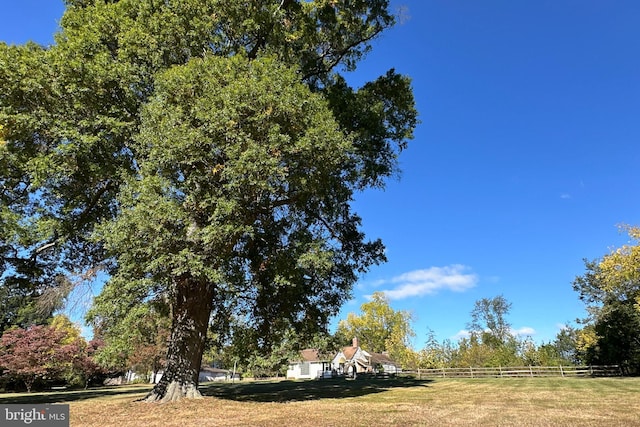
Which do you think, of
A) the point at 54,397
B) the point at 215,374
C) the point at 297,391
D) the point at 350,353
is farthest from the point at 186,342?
the point at 215,374

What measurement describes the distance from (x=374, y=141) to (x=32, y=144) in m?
11.9

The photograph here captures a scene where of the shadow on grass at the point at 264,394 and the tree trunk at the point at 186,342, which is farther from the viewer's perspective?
the shadow on grass at the point at 264,394

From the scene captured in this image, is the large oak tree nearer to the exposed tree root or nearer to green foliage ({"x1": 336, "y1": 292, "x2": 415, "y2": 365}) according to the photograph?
the exposed tree root

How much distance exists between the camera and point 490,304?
2815 inches

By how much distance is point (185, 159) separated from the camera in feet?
33.9

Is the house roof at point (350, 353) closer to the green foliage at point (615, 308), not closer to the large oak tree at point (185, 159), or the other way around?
the green foliage at point (615, 308)

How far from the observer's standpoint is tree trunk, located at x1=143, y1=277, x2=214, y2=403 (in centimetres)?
1164

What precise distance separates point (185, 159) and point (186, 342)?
579 cm

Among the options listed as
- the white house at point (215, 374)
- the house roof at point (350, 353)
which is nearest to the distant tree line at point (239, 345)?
the house roof at point (350, 353)

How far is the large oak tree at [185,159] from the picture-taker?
10.3m

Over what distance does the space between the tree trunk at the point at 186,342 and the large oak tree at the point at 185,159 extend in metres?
0.04

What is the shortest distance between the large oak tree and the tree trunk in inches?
1.7

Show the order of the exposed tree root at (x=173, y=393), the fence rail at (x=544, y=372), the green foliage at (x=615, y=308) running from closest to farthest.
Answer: the exposed tree root at (x=173, y=393) < the green foliage at (x=615, y=308) < the fence rail at (x=544, y=372)

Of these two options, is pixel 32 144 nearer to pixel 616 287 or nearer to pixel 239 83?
pixel 239 83
